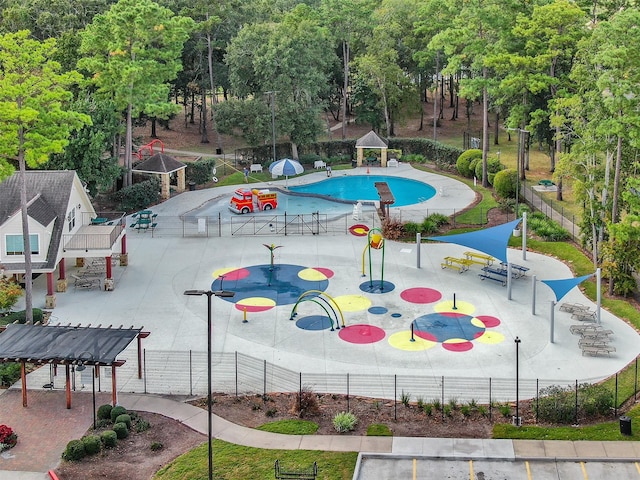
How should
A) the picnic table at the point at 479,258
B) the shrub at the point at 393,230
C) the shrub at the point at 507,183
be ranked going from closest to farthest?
the picnic table at the point at 479,258 < the shrub at the point at 393,230 < the shrub at the point at 507,183

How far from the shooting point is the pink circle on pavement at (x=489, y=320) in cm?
4208

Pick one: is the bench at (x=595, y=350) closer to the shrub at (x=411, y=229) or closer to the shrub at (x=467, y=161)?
the shrub at (x=411, y=229)

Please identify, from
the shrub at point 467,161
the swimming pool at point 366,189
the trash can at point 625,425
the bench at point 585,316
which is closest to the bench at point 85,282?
the bench at point 585,316

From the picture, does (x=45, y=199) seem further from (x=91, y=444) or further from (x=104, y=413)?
(x=91, y=444)

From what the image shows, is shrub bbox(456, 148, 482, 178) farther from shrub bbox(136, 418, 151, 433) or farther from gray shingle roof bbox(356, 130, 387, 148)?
shrub bbox(136, 418, 151, 433)

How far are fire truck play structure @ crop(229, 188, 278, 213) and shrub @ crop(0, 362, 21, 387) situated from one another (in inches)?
1130

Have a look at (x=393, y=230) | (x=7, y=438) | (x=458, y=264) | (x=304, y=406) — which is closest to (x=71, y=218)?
(x=7, y=438)

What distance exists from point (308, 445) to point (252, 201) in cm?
3530

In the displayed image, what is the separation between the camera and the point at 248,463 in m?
29.2

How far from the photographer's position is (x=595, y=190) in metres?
48.7

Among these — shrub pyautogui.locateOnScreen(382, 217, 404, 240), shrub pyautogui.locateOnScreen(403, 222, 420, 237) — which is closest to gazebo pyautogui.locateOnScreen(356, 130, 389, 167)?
shrub pyautogui.locateOnScreen(382, 217, 404, 240)

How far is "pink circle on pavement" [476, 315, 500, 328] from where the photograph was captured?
42084 millimetres

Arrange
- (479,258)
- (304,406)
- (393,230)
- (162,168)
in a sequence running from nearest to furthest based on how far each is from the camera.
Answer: (304,406)
(479,258)
(393,230)
(162,168)

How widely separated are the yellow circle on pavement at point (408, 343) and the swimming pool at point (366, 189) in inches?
1138
